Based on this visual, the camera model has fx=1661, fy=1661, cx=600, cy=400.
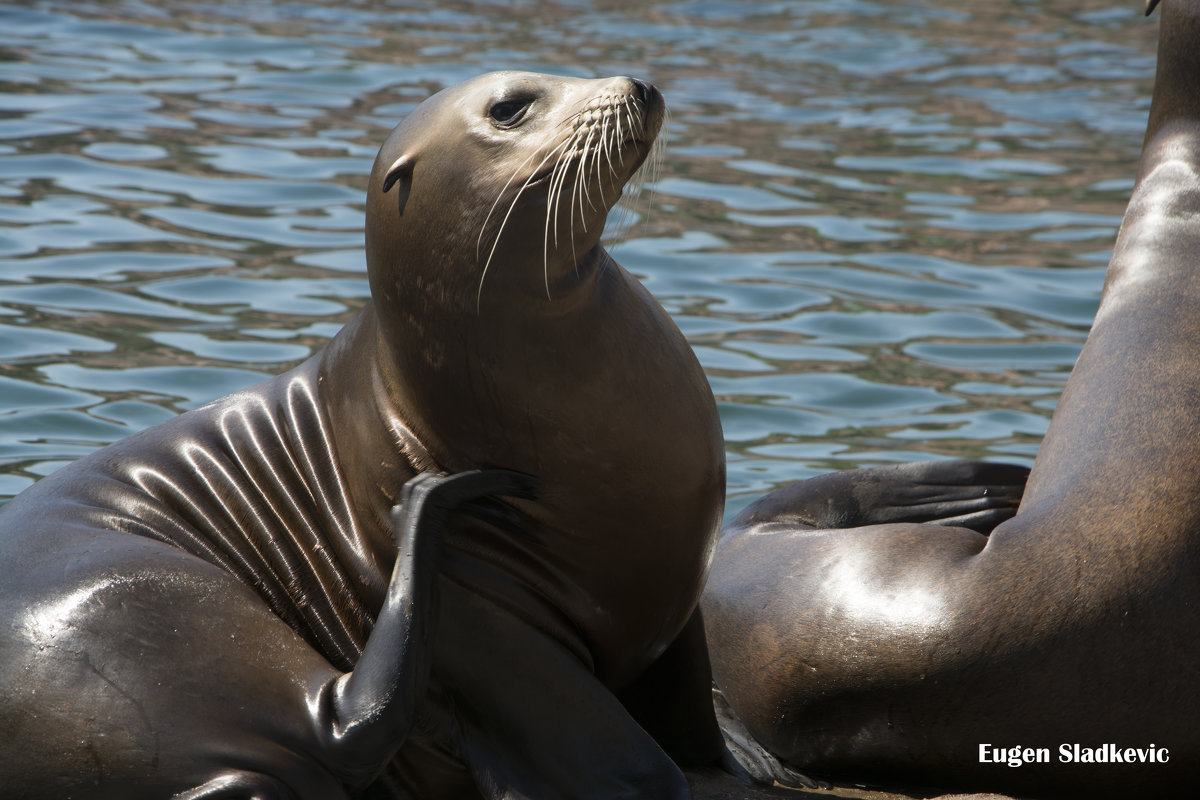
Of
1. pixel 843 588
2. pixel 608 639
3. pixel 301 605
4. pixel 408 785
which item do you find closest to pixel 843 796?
pixel 843 588

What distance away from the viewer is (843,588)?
411cm

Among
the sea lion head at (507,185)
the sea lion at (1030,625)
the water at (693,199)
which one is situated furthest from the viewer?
the water at (693,199)

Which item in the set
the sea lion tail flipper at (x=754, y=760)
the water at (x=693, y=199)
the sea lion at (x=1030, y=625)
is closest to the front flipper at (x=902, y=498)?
the sea lion at (x=1030, y=625)

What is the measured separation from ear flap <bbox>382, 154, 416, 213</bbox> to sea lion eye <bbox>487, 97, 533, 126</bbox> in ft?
0.66

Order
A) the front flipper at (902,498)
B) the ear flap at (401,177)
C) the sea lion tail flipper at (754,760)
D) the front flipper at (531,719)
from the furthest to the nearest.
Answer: the front flipper at (902,498) < the sea lion tail flipper at (754,760) < the ear flap at (401,177) < the front flipper at (531,719)

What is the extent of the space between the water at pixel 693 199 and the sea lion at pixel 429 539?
7.50 feet

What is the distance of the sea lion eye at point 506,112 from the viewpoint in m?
3.58

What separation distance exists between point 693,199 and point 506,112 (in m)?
6.67

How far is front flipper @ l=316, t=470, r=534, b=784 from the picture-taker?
3.20 meters

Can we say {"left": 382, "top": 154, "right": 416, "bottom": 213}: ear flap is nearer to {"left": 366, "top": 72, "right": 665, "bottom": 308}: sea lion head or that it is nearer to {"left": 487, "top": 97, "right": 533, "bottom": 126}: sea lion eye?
{"left": 366, "top": 72, "right": 665, "bottom": 308}: sea lion head

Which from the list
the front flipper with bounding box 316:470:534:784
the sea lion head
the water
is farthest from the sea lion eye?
the water

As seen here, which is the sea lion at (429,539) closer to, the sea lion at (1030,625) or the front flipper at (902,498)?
the sea lion at (1030,625)

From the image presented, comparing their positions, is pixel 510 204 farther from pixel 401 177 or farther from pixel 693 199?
pixel 693 199

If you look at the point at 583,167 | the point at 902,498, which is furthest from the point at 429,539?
the point at 902,498
